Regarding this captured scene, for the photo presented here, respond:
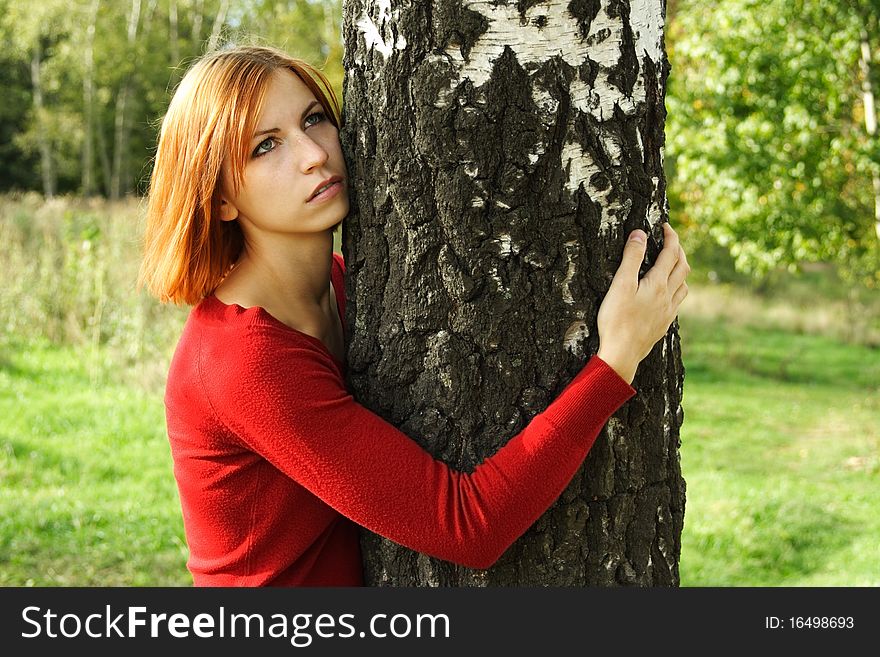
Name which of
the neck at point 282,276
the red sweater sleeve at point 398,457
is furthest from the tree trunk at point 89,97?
the red sweater sleeve at point 398,457

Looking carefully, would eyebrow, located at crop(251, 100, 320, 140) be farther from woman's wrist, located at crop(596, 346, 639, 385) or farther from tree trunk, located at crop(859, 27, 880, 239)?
tree trunk, located at crop(859, 27, 880, 239)

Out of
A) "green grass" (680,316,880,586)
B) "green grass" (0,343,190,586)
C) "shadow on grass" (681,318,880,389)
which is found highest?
"green grass" (0,343,190,586)

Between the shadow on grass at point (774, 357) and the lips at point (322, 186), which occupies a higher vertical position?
the lips at point (322, 186)

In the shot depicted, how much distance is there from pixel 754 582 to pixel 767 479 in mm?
1922

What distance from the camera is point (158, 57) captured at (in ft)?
93.0

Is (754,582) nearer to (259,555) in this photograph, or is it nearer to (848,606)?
(848,606)

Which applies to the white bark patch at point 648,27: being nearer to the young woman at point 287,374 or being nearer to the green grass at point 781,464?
the young woman at point 287,374

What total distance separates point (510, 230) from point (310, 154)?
452 mm

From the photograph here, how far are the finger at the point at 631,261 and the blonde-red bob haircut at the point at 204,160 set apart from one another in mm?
720

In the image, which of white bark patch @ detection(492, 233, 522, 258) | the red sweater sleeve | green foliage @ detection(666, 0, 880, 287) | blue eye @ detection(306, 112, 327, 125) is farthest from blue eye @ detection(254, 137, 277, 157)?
green foliage @ detection(666, 0, 880, 287)

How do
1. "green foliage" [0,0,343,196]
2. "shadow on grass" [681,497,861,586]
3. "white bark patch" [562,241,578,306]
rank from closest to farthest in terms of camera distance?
"white bark patch" [562,241,578,306]
"shadow on grass" [681,497,861,586]
"green foliage" [0,0,343,196]

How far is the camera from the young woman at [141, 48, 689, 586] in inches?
65.1

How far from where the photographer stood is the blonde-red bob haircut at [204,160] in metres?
1.84

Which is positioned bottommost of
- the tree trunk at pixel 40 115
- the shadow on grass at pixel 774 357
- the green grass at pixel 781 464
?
the shadow on grass at pixel 774 357
